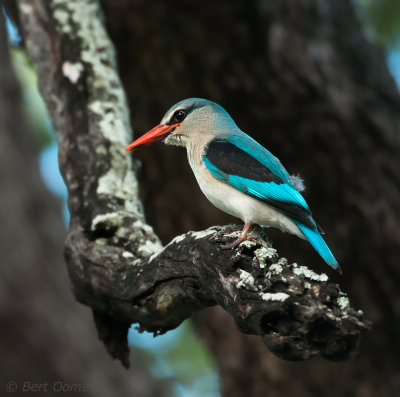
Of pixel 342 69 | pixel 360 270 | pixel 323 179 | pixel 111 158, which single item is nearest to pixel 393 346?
pixel 360 270

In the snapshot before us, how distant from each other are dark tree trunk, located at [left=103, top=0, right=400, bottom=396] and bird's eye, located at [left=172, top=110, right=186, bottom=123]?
127 centimetres

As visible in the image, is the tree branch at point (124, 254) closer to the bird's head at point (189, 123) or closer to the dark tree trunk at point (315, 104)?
the bird's head at point (189, 123)

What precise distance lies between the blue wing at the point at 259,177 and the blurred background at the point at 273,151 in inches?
65.2

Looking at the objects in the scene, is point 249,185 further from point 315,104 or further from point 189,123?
point 315,104

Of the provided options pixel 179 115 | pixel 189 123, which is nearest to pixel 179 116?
pixel 179 115

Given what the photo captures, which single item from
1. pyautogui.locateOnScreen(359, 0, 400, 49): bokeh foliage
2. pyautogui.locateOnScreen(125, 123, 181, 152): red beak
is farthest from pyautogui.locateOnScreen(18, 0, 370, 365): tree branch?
pyautogui.locateOnScreen(359, 0, 400, 49): bokeh foliage

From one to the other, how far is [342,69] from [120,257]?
2948mm

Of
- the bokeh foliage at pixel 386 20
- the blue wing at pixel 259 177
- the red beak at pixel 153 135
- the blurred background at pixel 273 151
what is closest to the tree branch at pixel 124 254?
the red beak at pixel 153 135

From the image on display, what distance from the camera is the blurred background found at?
192 inches

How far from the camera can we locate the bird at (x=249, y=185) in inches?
118

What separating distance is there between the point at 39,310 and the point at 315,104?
10.7 feet

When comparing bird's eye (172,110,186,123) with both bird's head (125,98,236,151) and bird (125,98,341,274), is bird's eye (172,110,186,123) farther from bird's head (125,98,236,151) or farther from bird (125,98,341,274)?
bird (125,98,341,274)

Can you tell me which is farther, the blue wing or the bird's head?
the bird's head

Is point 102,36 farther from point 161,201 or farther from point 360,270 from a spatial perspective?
point 360,270
